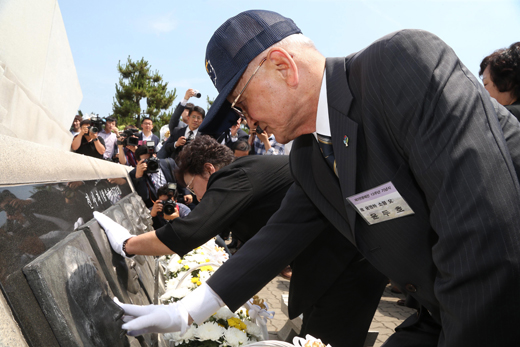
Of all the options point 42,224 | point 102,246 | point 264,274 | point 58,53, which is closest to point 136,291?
point 102,246

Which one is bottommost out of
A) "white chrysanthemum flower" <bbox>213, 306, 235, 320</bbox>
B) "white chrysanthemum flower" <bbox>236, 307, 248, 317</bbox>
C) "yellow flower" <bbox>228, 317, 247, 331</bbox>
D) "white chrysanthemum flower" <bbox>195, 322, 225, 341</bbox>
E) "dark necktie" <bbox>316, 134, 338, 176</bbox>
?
"white chrysanthemum flower" <bbox>236, 307, 248, 317</bbox>

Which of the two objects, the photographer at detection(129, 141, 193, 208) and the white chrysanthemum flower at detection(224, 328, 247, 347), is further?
the photographer at detection(129, 141, 193, 208)

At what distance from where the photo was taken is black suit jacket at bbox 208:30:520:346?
0.82 meters

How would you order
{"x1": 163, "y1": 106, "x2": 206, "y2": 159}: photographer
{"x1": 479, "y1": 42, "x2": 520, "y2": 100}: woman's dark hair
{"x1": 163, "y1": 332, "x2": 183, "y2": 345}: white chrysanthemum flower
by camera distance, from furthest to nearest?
{"x1": 163, "y1": 106, "x2": 206, "y2": 159}: photographer < {"x1": 479, "y1": 42, "x2": 520, "y2": 100}: woman's dark hair < {"x1": 163, "y1": 332, "x2": 183, "y2": 345}: white chrysanthemum flower

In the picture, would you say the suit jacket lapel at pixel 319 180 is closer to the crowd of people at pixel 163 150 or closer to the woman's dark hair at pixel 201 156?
the crowd of people at pixel 163 150

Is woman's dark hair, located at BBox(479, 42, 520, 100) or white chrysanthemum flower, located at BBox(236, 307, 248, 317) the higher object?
woman's dark hair, located at BBox(479, 42, 520, 100)

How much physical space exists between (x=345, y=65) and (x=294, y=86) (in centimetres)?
17

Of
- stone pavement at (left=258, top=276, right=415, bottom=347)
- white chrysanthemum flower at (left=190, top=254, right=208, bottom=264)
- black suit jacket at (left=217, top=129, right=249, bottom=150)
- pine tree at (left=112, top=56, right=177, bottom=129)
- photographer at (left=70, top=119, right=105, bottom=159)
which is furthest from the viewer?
pine tree at (left=112, top=56, right=177, bottom=129)

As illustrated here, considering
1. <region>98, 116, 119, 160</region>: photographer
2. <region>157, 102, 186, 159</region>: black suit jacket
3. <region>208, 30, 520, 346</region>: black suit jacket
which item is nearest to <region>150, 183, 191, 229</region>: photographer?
<region>157, 102, 186, 159</region>: black suit jacket

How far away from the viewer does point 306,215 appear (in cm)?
190

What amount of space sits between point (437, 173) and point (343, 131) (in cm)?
34

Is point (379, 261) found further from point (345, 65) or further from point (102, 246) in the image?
point (102, 246)

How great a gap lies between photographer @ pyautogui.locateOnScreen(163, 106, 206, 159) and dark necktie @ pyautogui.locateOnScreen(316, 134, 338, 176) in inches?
179

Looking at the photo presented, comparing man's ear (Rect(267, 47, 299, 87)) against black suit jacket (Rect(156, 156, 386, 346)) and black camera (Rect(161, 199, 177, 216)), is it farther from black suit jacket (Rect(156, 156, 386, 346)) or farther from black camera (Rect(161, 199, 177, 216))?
black camera (Rect(161, 199, 177, 216))
